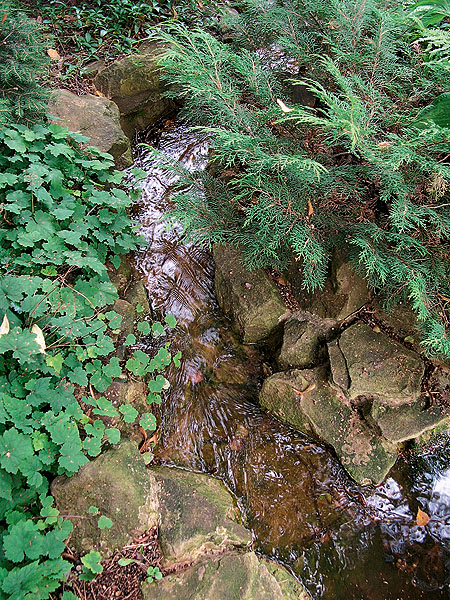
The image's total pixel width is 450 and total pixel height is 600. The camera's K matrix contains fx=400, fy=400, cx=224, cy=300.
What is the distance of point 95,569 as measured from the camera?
77.2 inches

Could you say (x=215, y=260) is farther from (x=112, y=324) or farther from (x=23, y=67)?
(x=23, y=67)

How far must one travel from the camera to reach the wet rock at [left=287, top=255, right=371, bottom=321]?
2822mm

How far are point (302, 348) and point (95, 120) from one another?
2782 millimetres

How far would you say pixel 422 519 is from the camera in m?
2.49

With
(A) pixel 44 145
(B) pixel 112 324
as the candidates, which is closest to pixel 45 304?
(B) pixel 112 324

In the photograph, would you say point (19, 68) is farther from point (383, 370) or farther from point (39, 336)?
point (383, 370)

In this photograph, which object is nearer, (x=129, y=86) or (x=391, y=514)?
(x=391, y=514)

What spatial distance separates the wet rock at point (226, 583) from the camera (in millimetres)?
1994

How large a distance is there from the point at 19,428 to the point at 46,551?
61 cm

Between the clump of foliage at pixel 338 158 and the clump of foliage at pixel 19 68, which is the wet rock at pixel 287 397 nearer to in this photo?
the clump of foliage at pixel 338 158

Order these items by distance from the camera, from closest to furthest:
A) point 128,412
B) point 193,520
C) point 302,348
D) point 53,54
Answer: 1. point 193,520
2. point 128,412
3. point 302,348
4. point 53,54

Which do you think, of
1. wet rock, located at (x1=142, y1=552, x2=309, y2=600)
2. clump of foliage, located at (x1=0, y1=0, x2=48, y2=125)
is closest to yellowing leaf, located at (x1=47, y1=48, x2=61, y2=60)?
clump of foliage, located at (x1=0, y1=0, x2=48, y2=125)

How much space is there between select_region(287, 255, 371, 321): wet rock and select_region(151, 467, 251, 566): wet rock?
1.42 metres

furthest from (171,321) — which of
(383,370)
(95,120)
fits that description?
(95,120)
